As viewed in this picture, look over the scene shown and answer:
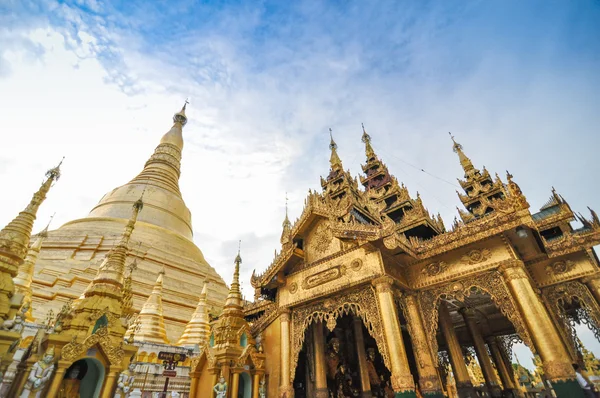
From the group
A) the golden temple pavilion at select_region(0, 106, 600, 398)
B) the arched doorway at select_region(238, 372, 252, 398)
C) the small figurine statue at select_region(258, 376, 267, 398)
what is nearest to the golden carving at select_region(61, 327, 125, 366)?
the golden temple pavilion at select_region(0, 106, 600, 398)

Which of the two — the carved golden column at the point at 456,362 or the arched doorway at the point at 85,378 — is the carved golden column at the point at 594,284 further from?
the arched doorway at the point at 85,378

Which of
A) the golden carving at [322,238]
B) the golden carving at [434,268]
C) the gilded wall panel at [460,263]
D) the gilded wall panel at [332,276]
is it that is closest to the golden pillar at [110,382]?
the gilded wall panel at [332,276]

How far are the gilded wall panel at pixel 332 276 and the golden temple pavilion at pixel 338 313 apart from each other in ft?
0.14

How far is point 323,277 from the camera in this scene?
1018 centimetres

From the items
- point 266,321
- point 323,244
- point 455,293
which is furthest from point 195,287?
point 455,293

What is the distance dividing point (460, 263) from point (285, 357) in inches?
237

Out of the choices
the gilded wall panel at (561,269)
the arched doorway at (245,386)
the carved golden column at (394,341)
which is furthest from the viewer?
the arched doorway at (245,386)

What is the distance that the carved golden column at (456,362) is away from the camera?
9.91 meters

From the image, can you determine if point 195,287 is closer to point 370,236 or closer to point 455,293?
point 370,236

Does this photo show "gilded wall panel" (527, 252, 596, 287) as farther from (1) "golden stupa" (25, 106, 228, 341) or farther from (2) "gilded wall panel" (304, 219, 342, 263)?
(1) "golden stupa" (25, 106, 228, 341)

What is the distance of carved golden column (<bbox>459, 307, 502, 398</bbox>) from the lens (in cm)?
1116

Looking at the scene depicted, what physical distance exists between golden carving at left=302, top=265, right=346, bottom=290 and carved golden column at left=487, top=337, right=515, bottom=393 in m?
8.72

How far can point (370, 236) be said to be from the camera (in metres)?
9.09

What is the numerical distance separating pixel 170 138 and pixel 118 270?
106ft
